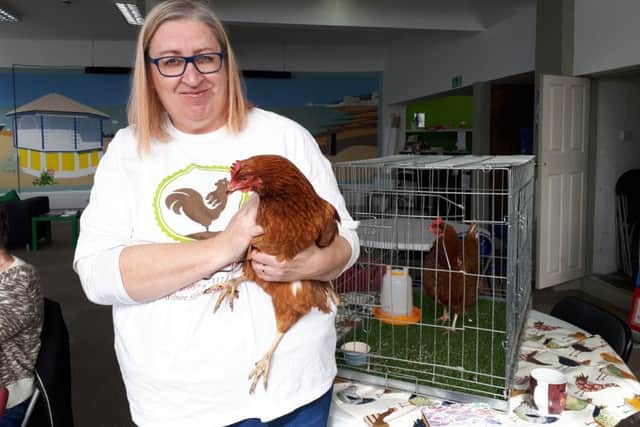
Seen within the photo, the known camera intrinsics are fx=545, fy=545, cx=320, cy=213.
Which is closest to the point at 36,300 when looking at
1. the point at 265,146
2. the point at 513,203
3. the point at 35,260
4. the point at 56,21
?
the point at 265,146

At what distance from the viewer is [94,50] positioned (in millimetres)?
9812

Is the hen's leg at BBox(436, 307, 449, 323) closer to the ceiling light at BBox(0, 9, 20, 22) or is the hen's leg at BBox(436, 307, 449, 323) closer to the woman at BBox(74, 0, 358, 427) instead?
the woman at BBox(74, 0, 358, 427)

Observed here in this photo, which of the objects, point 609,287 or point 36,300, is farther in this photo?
point 609,287

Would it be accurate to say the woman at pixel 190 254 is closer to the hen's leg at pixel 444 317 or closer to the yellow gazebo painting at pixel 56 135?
the hen's leg at pixel 444 317

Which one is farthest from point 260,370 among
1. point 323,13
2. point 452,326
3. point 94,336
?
point 323,13

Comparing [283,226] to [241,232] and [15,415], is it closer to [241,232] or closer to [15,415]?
[241,232]

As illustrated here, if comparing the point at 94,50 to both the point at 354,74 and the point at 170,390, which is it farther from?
the point at 170,390

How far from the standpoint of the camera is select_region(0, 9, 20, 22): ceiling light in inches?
288

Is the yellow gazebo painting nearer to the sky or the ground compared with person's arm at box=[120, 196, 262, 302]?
nearer to the sky

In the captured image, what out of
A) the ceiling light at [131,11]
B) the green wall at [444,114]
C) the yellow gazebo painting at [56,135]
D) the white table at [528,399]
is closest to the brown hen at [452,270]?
the white table at [528,399]

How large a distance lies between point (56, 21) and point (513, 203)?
8685mm

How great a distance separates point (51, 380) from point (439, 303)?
4.18ft

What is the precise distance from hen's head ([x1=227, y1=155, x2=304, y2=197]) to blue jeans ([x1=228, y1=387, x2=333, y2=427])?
0.41 meters

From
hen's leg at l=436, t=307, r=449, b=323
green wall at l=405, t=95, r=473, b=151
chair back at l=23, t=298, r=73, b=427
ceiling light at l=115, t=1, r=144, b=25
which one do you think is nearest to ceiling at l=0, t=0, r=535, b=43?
ceiling light at l=115, t=1, r=144, b=25
